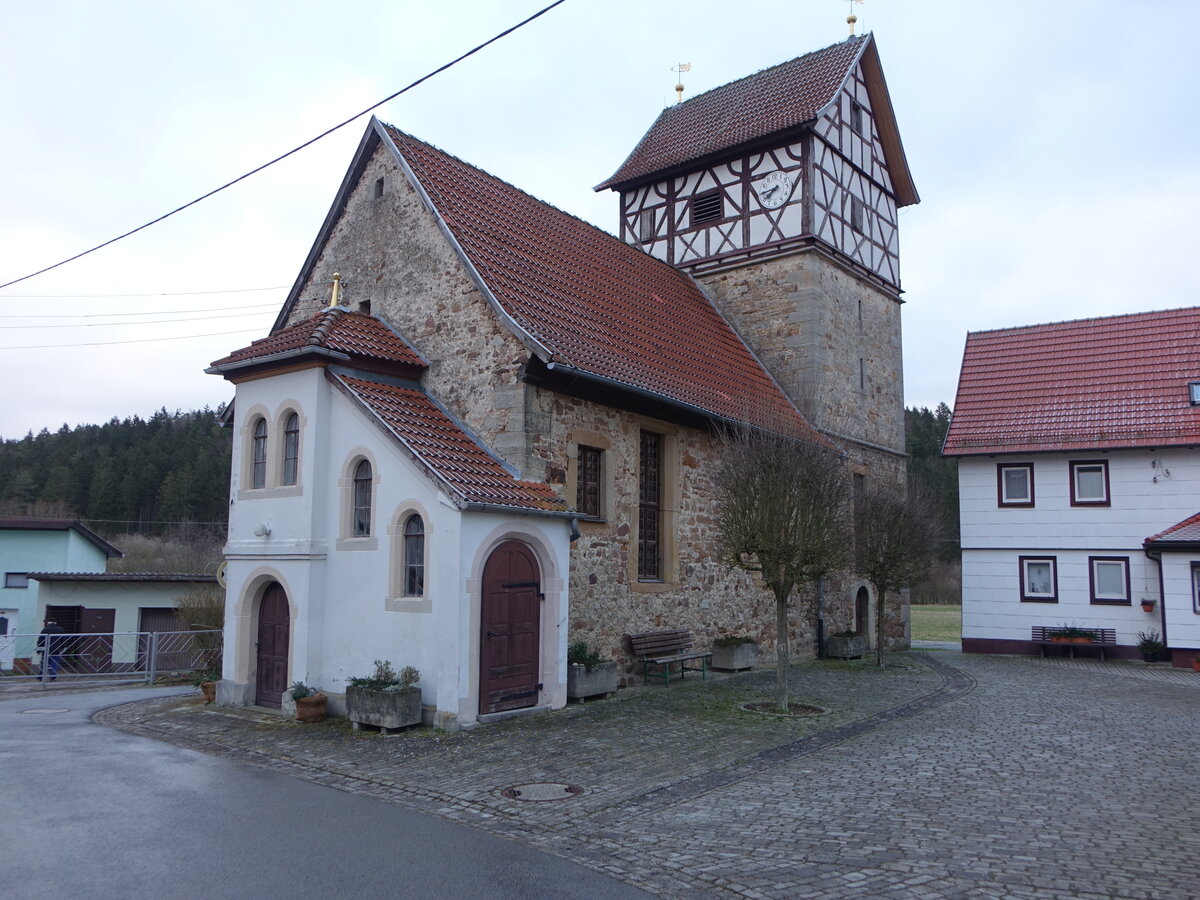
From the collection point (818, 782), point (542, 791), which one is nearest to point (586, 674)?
point (542, 791)

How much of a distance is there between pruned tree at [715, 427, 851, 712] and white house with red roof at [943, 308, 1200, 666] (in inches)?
440

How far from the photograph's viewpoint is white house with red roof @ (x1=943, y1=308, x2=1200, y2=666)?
66.3 feet

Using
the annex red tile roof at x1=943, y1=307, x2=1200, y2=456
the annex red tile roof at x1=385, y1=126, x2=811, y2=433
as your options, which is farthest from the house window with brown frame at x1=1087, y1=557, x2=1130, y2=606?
the annex red tile roof at x1=385, y1=126, x2=811, y2=433

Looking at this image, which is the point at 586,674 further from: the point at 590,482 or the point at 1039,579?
the point at 1039,579

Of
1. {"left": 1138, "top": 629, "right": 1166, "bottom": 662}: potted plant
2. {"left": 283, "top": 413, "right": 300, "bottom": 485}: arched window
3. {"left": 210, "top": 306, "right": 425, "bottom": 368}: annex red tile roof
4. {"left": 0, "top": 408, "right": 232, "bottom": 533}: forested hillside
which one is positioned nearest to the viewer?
{"left": 210, "top": 306, "right": 425, "bottom": 368}: annex red tile roof

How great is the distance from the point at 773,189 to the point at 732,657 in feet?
34.9

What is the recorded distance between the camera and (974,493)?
22656mm

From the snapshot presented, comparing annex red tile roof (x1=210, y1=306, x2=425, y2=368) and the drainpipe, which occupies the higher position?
annex red tile roof (x1=210, y1=306, x2=425, y2=368)

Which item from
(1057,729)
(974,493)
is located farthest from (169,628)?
(1057,729)

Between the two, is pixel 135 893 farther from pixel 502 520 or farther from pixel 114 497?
pixel 114 497

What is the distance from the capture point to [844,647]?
1906 cm

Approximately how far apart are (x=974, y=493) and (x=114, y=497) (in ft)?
185

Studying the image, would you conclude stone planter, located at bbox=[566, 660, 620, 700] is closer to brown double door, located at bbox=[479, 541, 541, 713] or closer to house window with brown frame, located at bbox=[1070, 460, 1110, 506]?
brown double door, located at bbox=[479, 541, 541, 713]

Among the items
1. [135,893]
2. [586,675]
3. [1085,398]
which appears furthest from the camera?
[1085,398]
